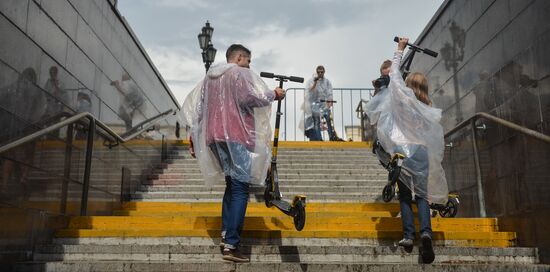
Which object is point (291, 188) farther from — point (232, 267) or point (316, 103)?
point (316, 103)

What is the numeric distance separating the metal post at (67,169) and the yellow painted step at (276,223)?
175mm

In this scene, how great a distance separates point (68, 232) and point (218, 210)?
1610 mm

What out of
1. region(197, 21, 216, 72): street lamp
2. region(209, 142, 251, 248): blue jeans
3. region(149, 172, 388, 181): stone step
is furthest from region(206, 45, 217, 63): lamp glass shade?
region(209, 142, 251, 248): blue jeans

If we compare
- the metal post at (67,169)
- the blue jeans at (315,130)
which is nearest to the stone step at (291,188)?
the metal post at (67,169)

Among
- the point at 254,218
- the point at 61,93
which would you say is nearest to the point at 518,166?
the point at 254,218

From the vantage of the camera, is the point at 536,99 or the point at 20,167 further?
the point at 536,99

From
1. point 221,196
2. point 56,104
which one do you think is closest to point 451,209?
point 221,196

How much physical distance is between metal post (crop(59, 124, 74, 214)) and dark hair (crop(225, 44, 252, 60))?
71.9 inches

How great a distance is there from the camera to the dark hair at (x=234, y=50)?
4.77 m

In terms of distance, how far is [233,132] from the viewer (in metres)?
4.40

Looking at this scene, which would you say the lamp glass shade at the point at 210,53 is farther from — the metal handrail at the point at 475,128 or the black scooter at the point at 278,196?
the black scooter at the point at 278,196

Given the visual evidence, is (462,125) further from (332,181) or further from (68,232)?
(68,232)

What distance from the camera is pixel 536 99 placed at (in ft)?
15.6

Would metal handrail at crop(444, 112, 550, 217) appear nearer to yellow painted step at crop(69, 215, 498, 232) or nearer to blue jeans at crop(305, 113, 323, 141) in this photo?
yellow painted step at crop(69, 215, 498, 232)
